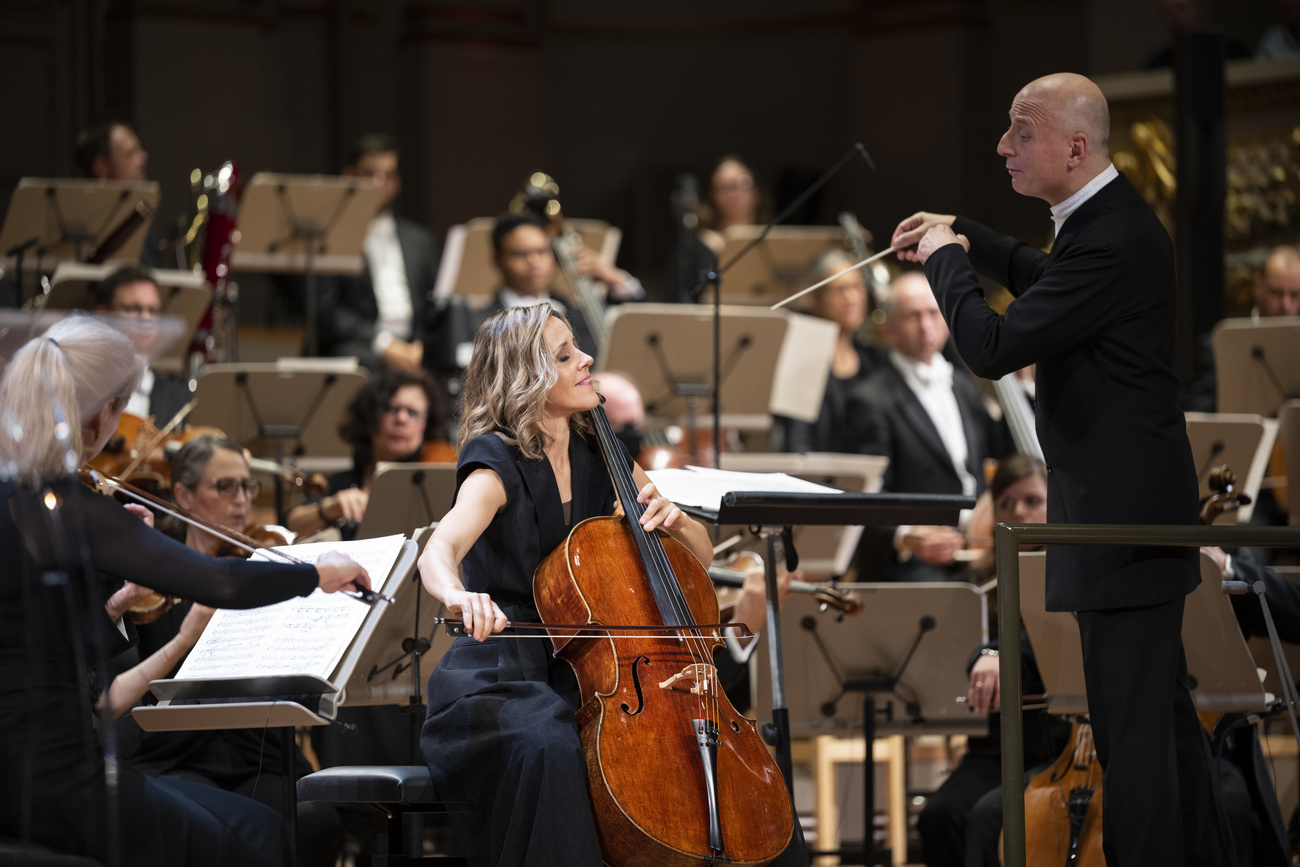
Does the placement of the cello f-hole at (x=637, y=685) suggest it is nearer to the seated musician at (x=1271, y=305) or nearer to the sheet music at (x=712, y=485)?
the sheet music at (x=712, y=485)

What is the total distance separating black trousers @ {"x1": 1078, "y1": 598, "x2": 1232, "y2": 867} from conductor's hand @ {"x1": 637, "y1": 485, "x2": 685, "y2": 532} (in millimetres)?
736

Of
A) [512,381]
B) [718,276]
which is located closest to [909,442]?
[718,276]

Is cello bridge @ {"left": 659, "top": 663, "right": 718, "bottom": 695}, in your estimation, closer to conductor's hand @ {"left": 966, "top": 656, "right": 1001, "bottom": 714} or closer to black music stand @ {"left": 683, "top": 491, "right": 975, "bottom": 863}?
black music stand @ {"left": 683, "top": 491, "right": 975, "bottom": 863}

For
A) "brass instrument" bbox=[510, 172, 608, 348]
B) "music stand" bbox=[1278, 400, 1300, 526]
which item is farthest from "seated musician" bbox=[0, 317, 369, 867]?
"brass instrument" bbox=[510, 172, 608, 348]

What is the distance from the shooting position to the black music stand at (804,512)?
2691 mm

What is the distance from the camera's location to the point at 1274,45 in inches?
279

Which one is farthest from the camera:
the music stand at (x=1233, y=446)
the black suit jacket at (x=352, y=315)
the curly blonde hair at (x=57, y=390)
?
the black suit jacket at (x=352, y=315)

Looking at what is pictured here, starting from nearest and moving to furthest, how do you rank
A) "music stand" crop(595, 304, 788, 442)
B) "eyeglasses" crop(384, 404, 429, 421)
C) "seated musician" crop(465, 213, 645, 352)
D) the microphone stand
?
the microphone stand < "eyeglasses" crop(384, 404, 429, 421) < "music stand" crop(595, 304, 788, 442) < "seated musician" crop(465, 213, 645, 352)

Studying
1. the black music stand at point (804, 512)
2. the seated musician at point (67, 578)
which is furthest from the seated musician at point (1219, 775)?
the seated musician at point (67, 578)

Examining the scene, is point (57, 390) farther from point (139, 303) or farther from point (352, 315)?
point (352, 315)

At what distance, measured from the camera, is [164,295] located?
17.1ft

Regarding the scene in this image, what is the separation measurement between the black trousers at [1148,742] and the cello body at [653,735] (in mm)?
541

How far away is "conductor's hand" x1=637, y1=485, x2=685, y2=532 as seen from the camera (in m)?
2.72

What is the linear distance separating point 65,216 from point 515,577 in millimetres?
3766
